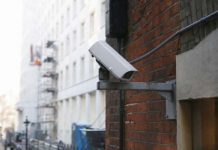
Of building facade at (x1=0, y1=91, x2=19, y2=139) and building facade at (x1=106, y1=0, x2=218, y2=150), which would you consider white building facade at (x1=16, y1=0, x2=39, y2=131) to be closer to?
building facade at (x1=0, y1=91, x2=19, y2=139)

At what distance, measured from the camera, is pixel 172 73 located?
12.1 feet

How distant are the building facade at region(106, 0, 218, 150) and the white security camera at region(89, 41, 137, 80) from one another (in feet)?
1.41

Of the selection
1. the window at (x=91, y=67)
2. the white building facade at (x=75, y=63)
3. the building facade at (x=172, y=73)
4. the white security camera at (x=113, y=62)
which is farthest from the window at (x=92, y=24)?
the white security camera at (x=113, y=62)

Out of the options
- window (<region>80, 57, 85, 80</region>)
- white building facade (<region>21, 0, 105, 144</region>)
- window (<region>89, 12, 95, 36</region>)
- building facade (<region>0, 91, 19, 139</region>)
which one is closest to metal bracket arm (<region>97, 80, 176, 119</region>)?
white building facade (<region>21, 0, 105, 144</region>)

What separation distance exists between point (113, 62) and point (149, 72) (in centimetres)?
105

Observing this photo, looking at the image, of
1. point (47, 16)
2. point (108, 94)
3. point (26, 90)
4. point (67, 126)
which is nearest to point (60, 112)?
point (67, 126)

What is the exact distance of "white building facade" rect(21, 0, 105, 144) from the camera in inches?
1213

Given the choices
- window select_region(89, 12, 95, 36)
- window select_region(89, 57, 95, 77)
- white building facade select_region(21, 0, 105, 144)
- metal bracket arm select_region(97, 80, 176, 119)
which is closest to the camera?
metal bracket arm select_region(97, 80, 176, 119)

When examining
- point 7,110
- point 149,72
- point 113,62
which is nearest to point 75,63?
point 149,72

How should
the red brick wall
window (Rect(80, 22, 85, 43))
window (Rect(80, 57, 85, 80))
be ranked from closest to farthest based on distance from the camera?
1. the red brick wall
2. window (Rect(80, 57, 85, 80))
3. window (Rect(80, 22, 85, 43))

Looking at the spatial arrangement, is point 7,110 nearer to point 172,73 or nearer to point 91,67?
point 91,67

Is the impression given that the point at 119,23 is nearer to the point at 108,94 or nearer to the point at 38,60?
the point at 108,94

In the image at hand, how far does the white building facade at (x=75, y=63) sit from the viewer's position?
3081cm

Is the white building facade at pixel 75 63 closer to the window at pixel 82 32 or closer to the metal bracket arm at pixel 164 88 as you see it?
the window at pixel 82 32
